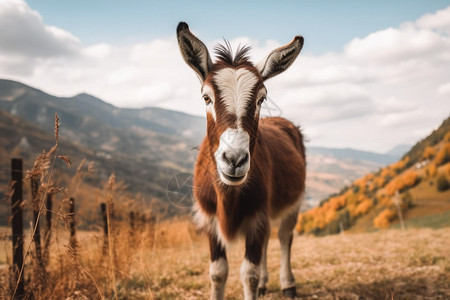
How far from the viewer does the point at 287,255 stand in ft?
19.9

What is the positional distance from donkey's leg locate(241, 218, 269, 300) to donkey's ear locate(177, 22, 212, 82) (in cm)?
202

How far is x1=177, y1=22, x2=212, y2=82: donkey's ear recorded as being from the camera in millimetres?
3482

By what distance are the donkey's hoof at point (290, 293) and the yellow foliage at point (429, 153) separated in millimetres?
62184

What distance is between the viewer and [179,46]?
139 inches

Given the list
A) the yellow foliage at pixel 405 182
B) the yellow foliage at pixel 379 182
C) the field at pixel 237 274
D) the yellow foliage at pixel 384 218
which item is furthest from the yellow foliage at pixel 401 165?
the field at pixel 237 274

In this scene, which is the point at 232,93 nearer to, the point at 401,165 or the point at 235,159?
the point at 235,159

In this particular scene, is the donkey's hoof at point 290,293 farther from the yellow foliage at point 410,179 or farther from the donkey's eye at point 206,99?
the yellow foliage at point 410,179

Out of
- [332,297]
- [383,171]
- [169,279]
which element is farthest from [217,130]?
[383,171]

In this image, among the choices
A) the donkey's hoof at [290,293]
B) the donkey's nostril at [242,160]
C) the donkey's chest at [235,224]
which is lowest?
the donkey's hoof at [290,293]

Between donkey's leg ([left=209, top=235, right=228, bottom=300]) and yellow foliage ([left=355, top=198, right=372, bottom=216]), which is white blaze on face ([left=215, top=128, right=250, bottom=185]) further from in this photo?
yellow foliage ([left=355, top=198, right=372, bottom=216])

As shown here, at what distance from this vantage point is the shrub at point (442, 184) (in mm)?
40625

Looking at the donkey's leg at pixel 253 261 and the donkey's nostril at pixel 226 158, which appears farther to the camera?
the donkey's leg at pixel 253 261

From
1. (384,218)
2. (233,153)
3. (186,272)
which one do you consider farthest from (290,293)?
(384,218)

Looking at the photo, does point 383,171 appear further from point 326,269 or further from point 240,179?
point 240,179
